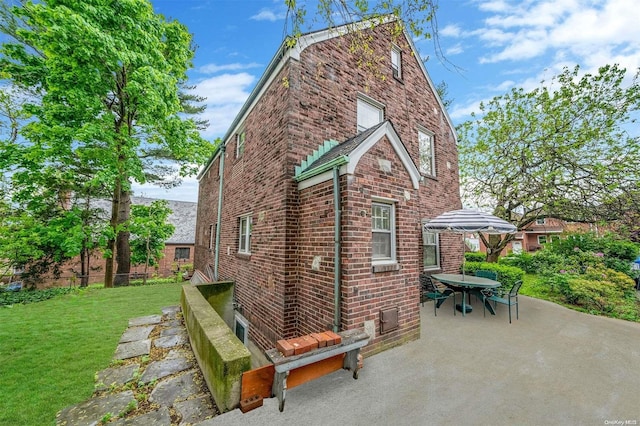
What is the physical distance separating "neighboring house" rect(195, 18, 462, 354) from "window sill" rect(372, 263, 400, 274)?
19 mm

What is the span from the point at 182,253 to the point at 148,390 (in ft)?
77.2

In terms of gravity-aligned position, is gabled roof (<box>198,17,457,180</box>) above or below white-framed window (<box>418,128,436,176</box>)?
above

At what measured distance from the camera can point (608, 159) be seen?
967 centimetres

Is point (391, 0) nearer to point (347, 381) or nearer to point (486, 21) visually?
point (486, 21)

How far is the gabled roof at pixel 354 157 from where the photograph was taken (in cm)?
402

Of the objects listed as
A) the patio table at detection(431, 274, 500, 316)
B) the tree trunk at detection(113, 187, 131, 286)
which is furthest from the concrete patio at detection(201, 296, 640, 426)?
the tree trunk at detection(113, 187, 131, 286)

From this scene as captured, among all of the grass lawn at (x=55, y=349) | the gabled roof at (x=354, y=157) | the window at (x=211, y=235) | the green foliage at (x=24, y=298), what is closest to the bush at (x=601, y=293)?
the gabled roof at (x=354, y=157)

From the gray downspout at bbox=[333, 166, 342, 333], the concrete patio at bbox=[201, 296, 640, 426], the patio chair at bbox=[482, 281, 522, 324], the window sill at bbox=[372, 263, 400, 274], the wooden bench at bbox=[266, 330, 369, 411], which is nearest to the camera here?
the concrete patio at bbox=[201, 296, 640, 426]

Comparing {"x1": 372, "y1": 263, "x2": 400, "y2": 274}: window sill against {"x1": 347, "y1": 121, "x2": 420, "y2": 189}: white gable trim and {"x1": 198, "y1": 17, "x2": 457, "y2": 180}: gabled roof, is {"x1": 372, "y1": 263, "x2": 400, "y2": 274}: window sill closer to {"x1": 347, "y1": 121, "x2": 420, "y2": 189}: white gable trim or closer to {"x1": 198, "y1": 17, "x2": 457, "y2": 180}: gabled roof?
{"x1": 347, "y1": 121, "x2": 420, "y2": 189}: white gable trim

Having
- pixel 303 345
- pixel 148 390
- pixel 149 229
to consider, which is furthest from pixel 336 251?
pixel 149 229

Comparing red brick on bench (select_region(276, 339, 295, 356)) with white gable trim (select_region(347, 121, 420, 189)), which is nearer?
red brick on bench (select_region(276, 339, 295, 356))

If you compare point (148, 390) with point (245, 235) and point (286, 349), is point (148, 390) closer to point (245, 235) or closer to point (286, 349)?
point (286, 349)

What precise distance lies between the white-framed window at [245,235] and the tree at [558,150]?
12333 millimetres

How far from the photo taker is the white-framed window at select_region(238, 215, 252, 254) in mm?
7234
